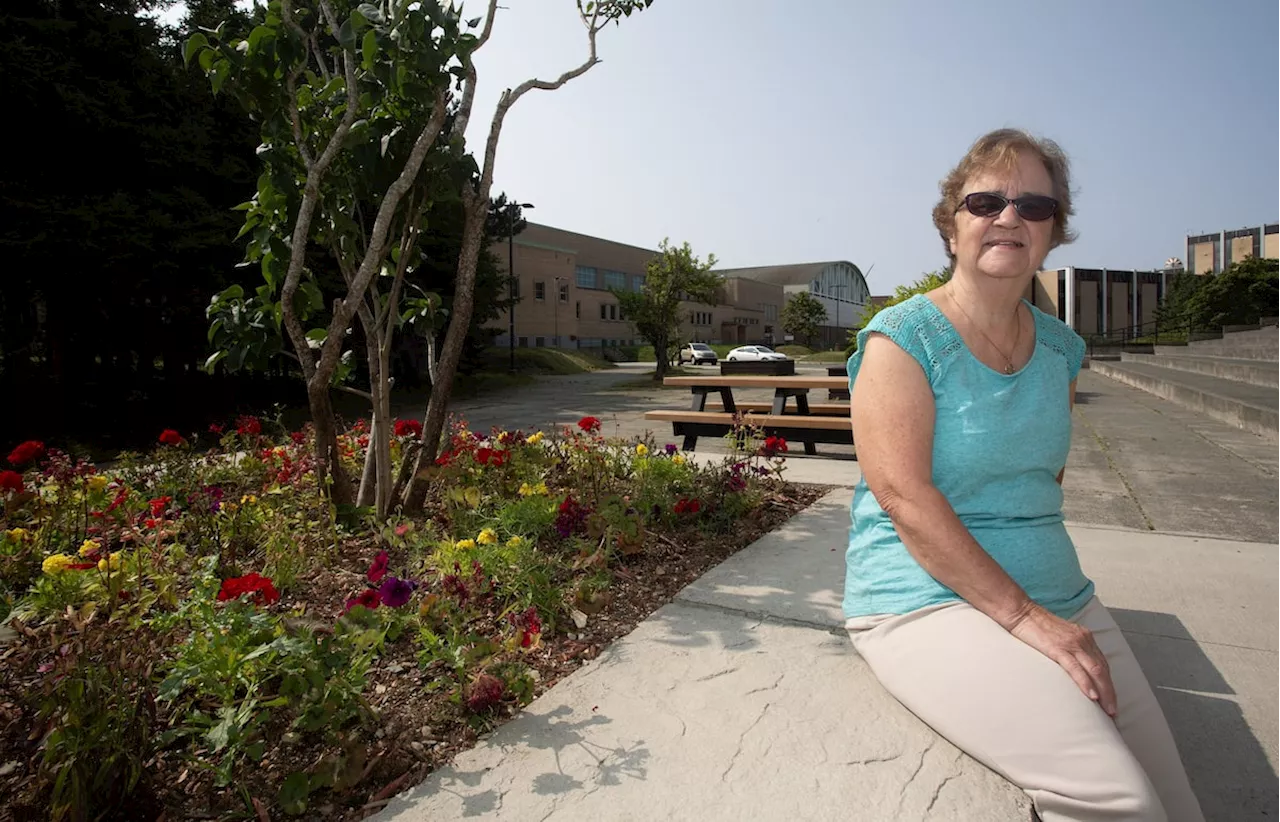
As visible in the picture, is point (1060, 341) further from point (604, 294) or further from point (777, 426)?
point (604, 294)

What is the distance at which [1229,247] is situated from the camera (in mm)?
108438

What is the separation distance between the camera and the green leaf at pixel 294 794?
64.2 inches

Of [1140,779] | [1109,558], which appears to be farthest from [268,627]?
[1109,558]

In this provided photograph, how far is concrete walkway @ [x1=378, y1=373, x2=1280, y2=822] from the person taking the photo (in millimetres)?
1669

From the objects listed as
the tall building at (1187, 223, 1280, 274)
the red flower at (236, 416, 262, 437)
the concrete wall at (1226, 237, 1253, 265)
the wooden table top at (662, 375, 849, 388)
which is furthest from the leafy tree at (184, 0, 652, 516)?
the concrete wall at (1226, 237, 1253, 265)

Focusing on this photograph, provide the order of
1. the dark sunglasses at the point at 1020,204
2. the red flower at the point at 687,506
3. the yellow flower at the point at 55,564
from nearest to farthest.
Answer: the dark sunglasses at the point at 1020,204
the yellow flower at the point at 55,564
the red flower at the point at 687,506

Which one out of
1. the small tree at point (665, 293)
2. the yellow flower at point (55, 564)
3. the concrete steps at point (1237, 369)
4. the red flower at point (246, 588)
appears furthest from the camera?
the small tree at point (665, 293)

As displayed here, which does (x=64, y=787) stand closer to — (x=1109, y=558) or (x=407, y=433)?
(x=407, y=433)

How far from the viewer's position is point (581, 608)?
9.14 ft

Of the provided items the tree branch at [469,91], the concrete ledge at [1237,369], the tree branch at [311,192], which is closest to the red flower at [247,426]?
the tree branch at [311,192]

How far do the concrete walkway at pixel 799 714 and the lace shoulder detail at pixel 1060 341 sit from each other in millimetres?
1087

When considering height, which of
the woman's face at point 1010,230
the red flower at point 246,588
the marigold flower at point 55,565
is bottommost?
the marigold flower at point 55,565

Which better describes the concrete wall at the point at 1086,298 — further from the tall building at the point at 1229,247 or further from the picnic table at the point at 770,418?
the picnic table at the point at 770,418

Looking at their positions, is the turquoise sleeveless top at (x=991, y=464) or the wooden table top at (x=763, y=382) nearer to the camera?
the turquoise sleeveless top at (x=991, y=464)
